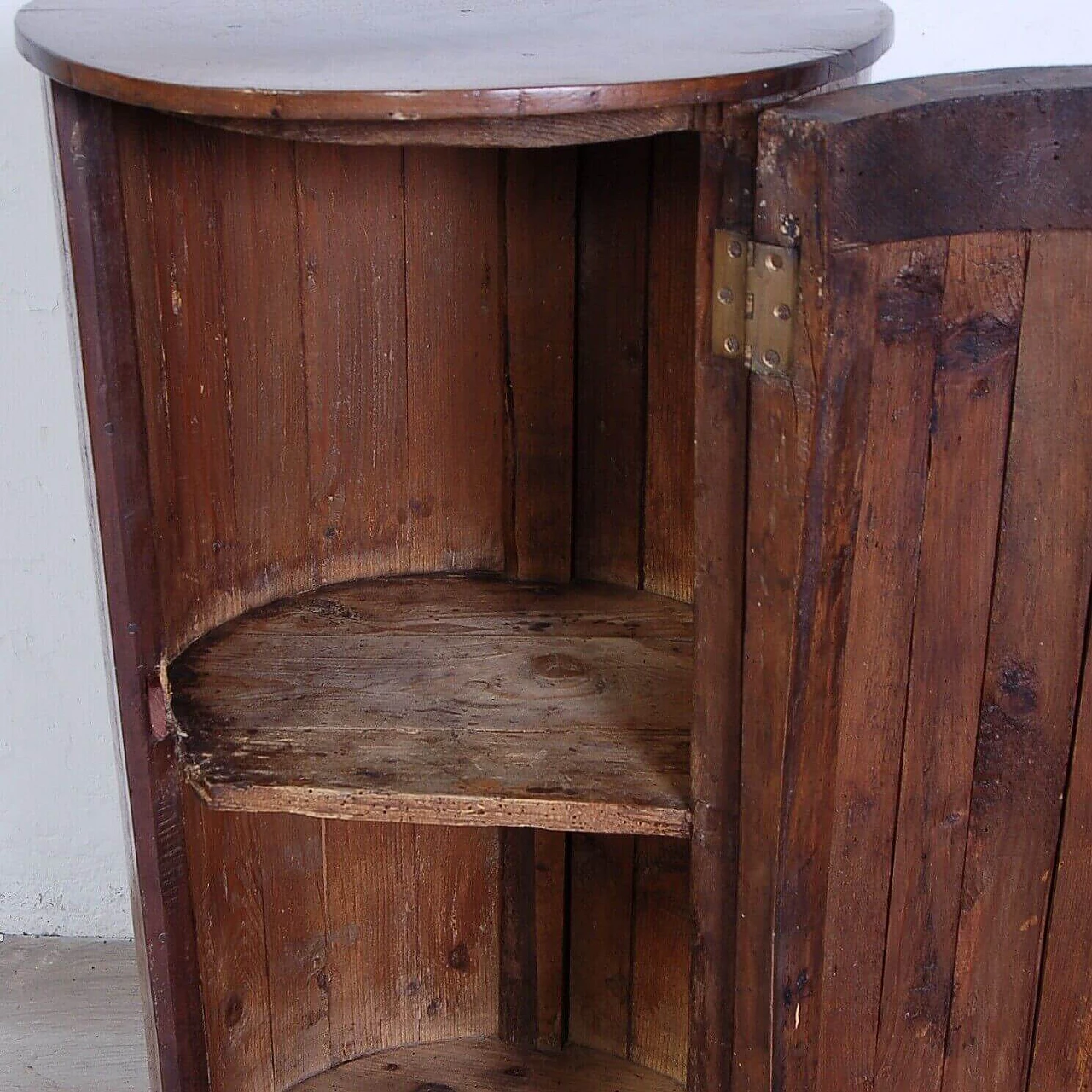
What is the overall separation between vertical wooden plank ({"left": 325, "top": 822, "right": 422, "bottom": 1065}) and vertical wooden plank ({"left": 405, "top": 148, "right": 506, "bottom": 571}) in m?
0.34

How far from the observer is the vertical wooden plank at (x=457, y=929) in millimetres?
1971

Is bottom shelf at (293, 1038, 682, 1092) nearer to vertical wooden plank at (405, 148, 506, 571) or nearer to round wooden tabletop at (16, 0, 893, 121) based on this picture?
vertical wooden plank at (405, 148, 506, 571)

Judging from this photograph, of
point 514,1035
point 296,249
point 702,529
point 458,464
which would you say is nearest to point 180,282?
point 296,249

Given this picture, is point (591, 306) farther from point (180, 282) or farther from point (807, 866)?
point (807, 866)

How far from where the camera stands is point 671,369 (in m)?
1.66

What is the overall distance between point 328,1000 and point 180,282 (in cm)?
89

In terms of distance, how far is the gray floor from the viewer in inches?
86.9

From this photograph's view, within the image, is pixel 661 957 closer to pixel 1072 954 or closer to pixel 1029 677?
pixel 1072 954

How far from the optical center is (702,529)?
123cm

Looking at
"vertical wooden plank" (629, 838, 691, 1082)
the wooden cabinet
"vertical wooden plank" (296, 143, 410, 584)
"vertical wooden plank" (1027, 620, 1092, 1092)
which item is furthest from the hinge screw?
"vertical wooden plank" (629, 838, 691, 1082)

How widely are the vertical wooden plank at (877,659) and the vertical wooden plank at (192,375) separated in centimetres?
64

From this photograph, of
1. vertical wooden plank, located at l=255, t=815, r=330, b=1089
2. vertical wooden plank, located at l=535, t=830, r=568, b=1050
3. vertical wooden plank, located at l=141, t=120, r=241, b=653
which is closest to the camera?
vertical wooden plank, located at l=141, t=120, r=241, b=653

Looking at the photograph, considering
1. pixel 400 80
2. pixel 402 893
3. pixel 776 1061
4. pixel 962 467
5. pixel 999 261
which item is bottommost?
pixel 402 893

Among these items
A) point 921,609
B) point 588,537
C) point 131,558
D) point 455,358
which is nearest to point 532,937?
point 588,537
